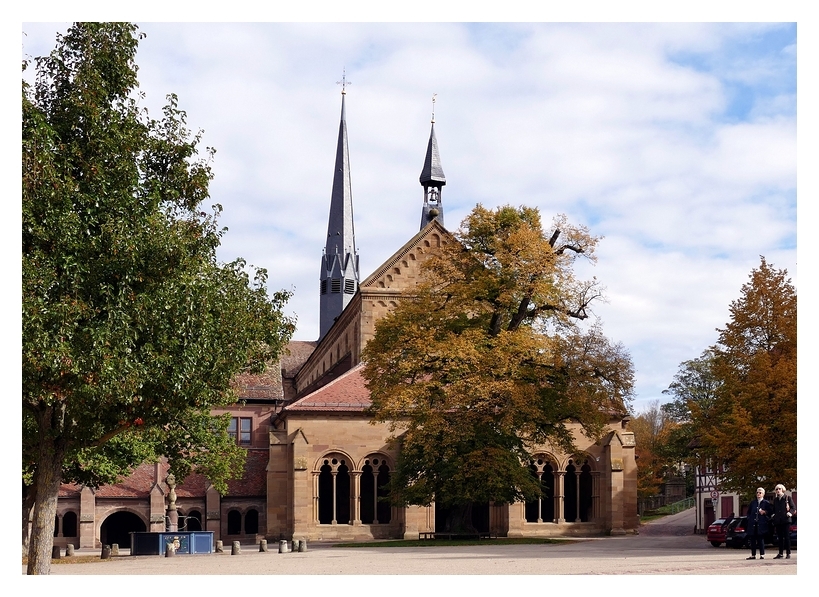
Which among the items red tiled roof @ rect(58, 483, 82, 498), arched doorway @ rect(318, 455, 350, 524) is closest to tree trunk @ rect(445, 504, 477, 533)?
arched doorway @ rect(318, 455, 350, 524)

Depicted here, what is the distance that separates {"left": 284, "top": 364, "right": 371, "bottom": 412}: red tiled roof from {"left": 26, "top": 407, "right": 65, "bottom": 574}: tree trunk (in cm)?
2464

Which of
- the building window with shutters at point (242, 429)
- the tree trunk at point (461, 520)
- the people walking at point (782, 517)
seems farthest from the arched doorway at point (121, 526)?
the people walking at point (782, 517)

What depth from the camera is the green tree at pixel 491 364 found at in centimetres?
3731

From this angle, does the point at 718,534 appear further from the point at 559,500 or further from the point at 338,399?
the point at 338,399

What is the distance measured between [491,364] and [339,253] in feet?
216

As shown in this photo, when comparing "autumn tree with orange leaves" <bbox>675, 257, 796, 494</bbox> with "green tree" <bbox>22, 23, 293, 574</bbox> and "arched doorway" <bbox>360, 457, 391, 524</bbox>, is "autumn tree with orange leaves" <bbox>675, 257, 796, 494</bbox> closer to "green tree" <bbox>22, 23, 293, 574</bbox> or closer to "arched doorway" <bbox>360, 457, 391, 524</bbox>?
"green tree" <bbox>22, 23, 293, 574</bbox>

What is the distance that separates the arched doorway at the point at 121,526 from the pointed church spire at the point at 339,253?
42.3 m

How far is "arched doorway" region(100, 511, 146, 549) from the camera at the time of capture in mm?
59531

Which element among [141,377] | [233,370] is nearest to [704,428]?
[233,370]

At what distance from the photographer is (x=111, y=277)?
2319cm

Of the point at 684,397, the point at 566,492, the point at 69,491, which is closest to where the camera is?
the point at 566,492

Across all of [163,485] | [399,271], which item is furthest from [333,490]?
[399,271]

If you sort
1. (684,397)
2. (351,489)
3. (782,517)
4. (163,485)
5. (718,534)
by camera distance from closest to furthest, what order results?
(782,517), (718,534), (351,489), (163,485), (684,397)
